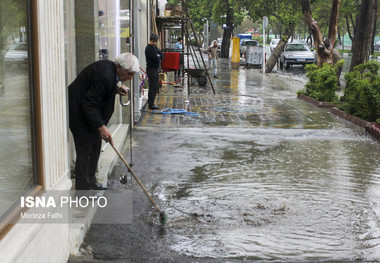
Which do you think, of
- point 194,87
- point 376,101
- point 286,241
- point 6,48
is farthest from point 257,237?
point 194,87

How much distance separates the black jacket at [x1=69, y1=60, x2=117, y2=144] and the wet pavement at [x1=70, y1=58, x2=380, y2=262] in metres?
0.95

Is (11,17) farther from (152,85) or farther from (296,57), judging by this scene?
(296,57)

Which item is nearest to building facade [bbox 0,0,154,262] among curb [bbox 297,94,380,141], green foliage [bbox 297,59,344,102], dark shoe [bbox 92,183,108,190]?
dark shoe [bbox 92,183,108,190]

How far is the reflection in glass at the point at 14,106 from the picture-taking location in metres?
3.48

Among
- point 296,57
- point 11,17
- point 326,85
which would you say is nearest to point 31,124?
point 11,17

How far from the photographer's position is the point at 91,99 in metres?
5.28

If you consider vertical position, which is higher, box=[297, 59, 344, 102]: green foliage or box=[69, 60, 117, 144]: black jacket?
box=[69, 60, 117, 144]: black jacket

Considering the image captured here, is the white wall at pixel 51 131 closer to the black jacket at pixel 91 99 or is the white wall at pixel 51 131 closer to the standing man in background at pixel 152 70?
the black jacket at pixel 91 99

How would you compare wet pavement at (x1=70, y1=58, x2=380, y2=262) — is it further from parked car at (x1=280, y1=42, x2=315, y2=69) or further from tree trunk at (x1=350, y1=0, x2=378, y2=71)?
parked car at (x1=280, y1=42, x2=315, y2=69)

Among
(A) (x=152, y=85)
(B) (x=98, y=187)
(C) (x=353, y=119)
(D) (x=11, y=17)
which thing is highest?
(D) (x=11, y=17)

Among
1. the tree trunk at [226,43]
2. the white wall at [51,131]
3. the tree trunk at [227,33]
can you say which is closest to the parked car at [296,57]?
the tree trunk at [227,33]

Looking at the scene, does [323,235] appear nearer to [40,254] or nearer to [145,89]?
[40,254]

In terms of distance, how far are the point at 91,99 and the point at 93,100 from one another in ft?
0.07

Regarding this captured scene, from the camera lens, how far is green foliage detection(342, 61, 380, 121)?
1153cm
